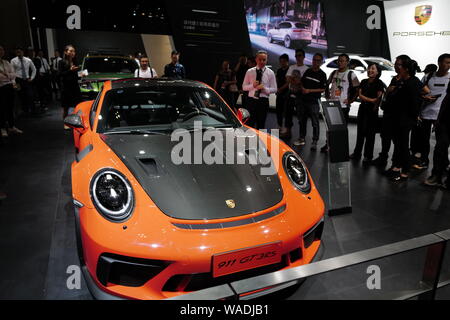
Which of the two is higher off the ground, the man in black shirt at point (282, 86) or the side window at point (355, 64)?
the side window at point (355, 64)

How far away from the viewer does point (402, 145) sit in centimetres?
434

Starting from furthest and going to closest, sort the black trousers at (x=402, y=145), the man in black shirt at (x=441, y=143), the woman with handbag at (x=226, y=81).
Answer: the woman with handbag at (x=226, y=81) → the black trousers at (x=402, y=145) → the man in black shirt at (x=441, y=143)

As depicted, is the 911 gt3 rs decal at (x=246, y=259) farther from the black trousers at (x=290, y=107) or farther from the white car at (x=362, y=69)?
the white car at (x=362, y=69)

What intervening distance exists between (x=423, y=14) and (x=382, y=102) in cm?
955

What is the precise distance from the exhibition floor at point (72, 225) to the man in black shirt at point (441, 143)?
8.0 inches

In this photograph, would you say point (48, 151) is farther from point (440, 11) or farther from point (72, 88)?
point (440, 11)

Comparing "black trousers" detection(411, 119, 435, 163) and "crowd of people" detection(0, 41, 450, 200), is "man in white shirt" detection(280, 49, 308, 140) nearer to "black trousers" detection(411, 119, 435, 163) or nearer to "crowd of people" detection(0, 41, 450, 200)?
"crowd of people" detection(0, 41, 450, 200)

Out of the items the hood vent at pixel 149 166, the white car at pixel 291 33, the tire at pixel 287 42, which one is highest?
the white car at pixel 291 33

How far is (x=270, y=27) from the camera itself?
1216cm

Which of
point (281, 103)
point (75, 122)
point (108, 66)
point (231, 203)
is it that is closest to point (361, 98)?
point (281, 103)

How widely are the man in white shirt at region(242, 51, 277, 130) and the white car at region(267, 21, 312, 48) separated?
7.39 meters

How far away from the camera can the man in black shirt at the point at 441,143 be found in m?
3.82

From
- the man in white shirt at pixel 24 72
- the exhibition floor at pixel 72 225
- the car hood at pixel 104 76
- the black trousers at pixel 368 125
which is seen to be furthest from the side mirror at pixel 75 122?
the man in white shirt at pixel 24 72
